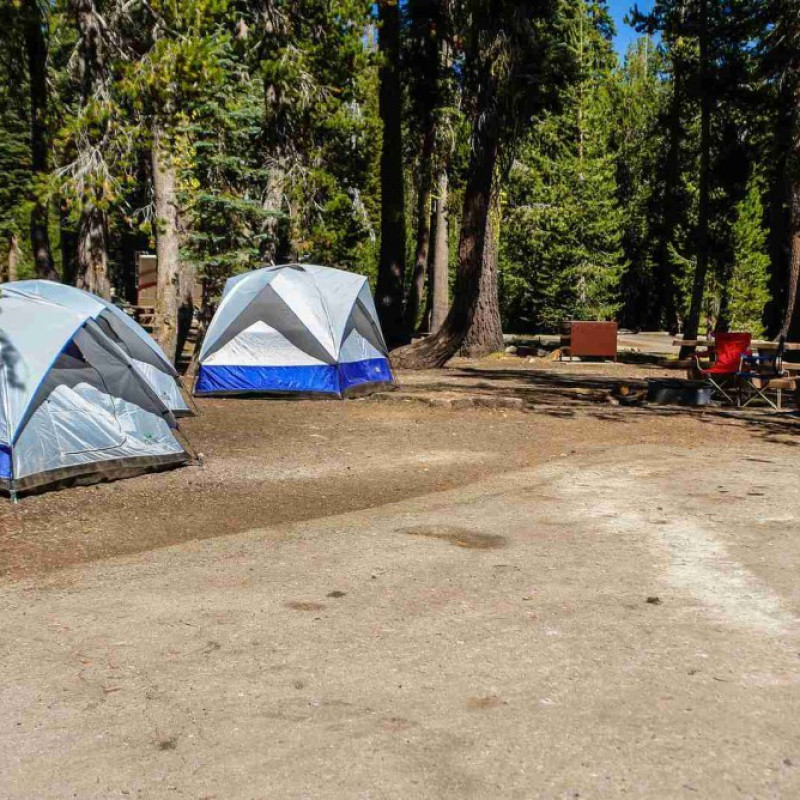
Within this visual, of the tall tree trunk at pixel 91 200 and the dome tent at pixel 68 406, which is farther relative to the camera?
the tall tree trunk at pixel 91 200

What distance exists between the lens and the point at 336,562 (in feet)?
22.7

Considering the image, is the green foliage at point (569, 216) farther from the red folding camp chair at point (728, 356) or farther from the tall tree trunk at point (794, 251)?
the red folding camp chair at point (728, 356)

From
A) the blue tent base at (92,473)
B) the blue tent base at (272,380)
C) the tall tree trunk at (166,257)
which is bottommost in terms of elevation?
the blue tent base at (92,473)

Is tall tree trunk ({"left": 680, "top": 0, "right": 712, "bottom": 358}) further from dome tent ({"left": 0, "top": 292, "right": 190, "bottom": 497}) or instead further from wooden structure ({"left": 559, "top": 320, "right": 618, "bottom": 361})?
dome tent ({"left": 0, "top": 292, "right": 190, "bottom": 497})

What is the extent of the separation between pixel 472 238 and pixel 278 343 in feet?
21.1

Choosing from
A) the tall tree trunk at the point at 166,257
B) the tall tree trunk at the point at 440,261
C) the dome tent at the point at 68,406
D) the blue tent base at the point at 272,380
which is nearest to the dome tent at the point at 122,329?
the dome tent at the point at 68,406

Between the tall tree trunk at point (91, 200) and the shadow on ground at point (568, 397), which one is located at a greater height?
the tall tree trunk at point (91, 200)

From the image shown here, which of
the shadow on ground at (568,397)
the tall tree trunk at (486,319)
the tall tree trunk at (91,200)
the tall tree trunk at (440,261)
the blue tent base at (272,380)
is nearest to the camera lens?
the shadow on ground at (568,397)

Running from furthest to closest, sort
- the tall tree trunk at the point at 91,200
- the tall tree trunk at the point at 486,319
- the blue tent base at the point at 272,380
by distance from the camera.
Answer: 1. the tall tree trunk at the point at 486,319
2. the tall tree trunk at the point at 91,200
3. the blue tent base at the point at 272,380

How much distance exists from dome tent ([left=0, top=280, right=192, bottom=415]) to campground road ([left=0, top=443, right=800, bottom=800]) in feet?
13.9

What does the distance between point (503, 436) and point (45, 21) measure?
51.5 feet

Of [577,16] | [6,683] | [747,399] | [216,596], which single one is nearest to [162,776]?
[6,683]

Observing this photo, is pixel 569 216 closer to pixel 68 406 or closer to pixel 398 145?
pixel 398 145

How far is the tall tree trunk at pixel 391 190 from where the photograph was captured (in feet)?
74.9
